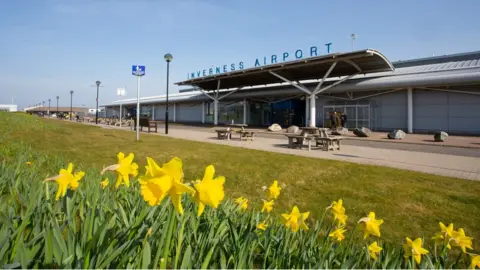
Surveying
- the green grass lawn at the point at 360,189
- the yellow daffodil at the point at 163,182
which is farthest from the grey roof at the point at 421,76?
the yellow daffodil at the point at 163,182

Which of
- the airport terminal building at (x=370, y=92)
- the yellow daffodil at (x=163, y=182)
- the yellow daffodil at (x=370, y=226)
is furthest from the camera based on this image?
the airport terminal building at (x=370, y=92)

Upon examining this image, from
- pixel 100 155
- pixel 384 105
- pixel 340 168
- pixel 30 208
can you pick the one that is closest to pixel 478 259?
pixel 30 208

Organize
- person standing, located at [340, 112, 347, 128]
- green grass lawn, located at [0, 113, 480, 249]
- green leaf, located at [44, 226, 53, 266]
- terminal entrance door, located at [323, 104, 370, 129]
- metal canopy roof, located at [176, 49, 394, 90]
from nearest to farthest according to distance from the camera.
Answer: green leaf, located at [44, 226, 53, 266] → green grass lawn, located at [0, 113, 480, 249] → metal canopy roof, located at [176, 49, 394, 90] → terminal entrance door, located at [323, 104, 370, 129] → person standing, located at [340, 112, 347, 128]

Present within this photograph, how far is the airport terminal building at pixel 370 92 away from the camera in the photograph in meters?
22.1

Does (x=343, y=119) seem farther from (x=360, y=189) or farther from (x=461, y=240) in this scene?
(x=461, y=240)

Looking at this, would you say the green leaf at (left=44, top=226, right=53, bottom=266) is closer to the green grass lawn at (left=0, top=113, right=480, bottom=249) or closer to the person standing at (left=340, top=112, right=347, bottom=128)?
the green grass lawn at (left=0, top=113, right=480, bottom=249)

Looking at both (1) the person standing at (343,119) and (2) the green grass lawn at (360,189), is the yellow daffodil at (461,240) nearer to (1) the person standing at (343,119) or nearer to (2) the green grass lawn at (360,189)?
(2) the green grass lawn at (360,189)

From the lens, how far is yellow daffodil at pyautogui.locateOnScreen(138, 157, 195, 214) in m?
0.96

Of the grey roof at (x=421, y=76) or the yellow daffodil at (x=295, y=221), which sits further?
the grey roof at (x=421, y=76)

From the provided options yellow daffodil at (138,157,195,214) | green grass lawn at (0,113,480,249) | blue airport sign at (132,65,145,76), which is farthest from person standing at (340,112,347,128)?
yellow daffodil at (138,157,195,214)

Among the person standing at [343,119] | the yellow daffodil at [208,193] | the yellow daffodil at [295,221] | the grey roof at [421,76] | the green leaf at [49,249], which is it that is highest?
the grey roof at [421,76]

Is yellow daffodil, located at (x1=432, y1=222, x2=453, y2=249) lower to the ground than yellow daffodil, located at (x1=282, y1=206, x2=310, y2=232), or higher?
lower

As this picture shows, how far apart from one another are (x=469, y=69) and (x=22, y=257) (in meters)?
27.7

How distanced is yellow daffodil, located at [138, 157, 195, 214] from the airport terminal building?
77.4 feet
